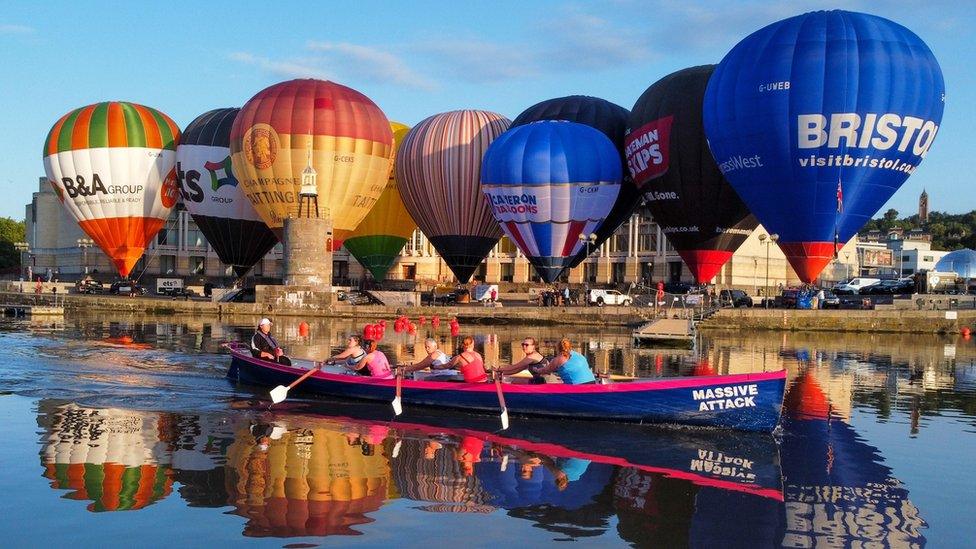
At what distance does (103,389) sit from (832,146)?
33189 millimetres

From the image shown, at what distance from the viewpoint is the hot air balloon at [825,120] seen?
4378 centimetres

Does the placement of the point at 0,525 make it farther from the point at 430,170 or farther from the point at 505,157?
the point at 430,170

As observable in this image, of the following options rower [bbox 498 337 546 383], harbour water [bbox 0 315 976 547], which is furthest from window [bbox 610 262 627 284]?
rower [bbox 498 337 546 383]

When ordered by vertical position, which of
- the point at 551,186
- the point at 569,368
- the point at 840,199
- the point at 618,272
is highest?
the point at 551,186

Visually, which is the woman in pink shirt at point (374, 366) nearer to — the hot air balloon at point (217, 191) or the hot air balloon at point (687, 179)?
the hot air balloon at point (687, 179)

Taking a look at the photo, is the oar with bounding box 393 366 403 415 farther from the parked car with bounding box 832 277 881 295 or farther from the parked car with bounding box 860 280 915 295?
the parked car with bounding box 832 277 881 295

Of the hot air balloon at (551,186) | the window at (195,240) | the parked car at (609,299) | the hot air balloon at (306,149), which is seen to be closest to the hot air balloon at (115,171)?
the hot air balloon at (306,149)

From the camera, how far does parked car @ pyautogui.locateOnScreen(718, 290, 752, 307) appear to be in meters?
63.7

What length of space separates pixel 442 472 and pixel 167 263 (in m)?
96.4

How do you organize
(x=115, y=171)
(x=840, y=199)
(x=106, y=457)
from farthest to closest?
(x=115, y=171), (x=840, y=199), (x=106, y=457)

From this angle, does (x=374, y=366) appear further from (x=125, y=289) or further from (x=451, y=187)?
(x=125, y=289)

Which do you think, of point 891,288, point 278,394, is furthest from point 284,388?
point 891,288

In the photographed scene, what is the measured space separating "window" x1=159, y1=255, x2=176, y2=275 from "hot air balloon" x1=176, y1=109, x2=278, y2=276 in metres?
41.4

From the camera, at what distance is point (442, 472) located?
53.0 feet
